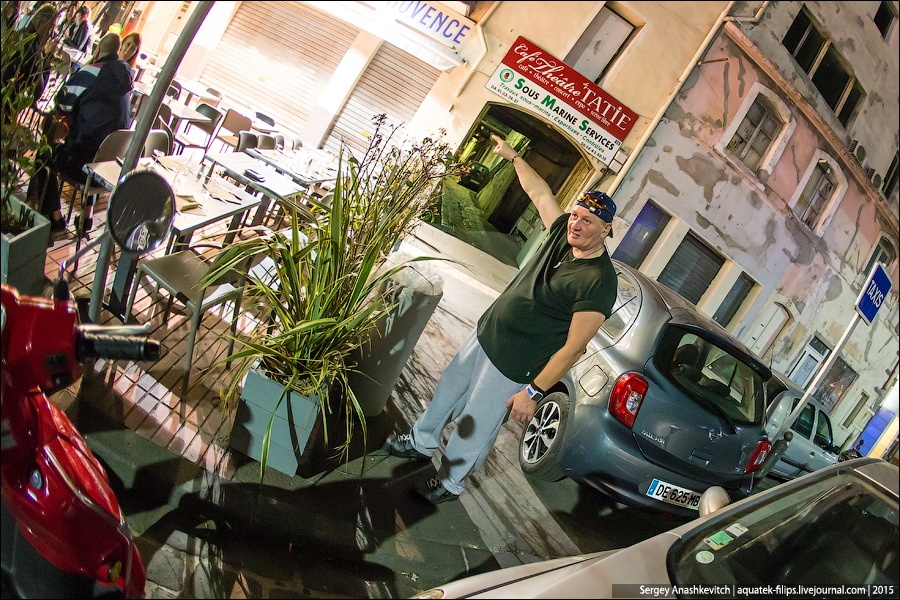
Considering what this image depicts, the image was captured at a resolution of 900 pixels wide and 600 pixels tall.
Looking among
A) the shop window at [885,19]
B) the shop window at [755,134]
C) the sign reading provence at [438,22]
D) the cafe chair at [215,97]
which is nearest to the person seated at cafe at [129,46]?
the sign reading provence at [438,22]

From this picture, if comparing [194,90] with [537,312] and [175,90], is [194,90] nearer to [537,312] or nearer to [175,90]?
[175,90]

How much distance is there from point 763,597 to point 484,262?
25.2ft

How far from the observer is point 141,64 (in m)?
8.17

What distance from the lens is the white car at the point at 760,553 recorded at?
176 cm

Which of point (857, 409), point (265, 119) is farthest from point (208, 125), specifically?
point (857, 409)

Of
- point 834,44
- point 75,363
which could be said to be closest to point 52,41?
point 75,363

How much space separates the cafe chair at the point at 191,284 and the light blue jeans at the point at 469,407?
1.26 m

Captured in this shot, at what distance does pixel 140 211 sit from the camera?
1692mm

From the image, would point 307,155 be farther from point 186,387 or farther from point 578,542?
point 578,542

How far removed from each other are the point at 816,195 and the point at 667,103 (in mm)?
3753

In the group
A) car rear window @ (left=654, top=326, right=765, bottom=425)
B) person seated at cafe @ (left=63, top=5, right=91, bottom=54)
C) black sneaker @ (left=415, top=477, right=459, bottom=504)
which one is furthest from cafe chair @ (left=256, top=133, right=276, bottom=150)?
car rear window @ (left=654, top=326, right=765, bottom=425)

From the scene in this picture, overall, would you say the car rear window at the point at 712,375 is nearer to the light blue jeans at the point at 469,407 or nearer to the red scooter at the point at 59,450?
the light blue jeans at the point at 469,407

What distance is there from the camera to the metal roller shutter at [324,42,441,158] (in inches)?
336

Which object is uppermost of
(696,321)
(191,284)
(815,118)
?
(815,118)
